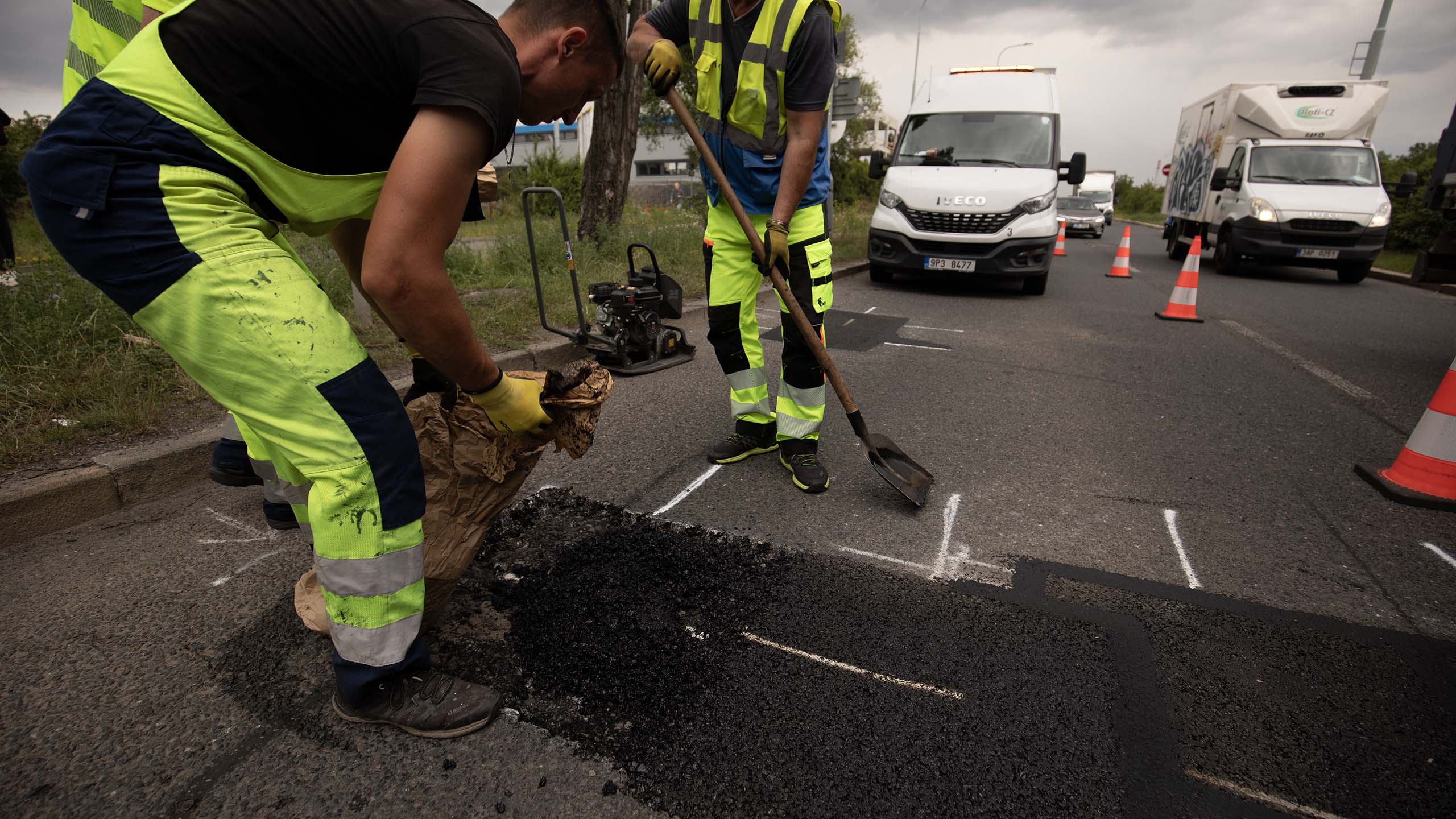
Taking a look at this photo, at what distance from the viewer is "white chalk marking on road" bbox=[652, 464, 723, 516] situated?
2.81 m

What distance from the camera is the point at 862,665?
1876 millimetres

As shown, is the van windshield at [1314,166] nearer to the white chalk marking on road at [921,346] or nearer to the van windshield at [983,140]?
the van windshield at [983,140]

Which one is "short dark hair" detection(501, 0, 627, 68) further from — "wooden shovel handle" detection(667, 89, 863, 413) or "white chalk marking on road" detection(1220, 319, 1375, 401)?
"white chalk marking on road" detection(1220, 319, 1375, 401)

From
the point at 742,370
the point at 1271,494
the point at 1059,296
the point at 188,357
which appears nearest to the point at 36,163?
A: the point at 188,357

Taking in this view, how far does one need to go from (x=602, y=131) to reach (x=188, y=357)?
287 inches

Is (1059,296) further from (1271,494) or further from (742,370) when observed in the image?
(742,370)

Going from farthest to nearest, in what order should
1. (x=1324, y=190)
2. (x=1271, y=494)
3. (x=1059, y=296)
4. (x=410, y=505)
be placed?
(x=1324, y=190) → (x=1059, y=296) → (x=1271, y=494) → (x=410, y=505)

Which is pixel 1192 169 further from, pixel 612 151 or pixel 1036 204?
pixel 612 151

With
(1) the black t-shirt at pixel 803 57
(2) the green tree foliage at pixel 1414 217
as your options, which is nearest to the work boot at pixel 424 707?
(1) the black t-shirt at pixel 803 57

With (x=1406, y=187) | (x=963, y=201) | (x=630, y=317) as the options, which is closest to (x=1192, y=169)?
(x=1406, y=187)

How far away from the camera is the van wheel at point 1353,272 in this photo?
34.2 ft

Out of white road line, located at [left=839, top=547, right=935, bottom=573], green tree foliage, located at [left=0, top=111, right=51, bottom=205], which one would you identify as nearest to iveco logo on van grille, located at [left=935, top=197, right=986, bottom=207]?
white road line, located at [left=839, top=547, right=935, bottom=573]

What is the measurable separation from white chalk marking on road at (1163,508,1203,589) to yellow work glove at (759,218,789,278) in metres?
1.90

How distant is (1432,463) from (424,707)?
13.8ft
